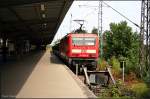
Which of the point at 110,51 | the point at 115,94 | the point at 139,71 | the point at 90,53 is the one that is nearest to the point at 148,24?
the point at 139,71

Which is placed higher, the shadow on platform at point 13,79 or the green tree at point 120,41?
the green tree at point 120,41

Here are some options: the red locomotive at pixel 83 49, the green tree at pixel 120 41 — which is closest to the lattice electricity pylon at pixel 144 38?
the red locomotive at pixel 83 49

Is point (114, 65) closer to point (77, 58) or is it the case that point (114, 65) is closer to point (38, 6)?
point (77, 58)

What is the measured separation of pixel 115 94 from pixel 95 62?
1277 centimetres

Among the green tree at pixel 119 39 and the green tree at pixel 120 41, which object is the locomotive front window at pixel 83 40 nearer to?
the green tree at pixel 120 41

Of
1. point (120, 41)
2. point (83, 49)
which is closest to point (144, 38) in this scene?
point (83, 49)

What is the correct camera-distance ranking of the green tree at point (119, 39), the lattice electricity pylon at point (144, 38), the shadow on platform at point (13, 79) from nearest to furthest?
the shadow on platform at point (13, 79) → the lattice electricity pylon at point (144, 38) → the green tree at point (119, 39)

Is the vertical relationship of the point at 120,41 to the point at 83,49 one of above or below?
above

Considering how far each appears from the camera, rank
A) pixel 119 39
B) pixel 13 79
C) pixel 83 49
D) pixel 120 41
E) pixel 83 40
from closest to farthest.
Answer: pixel 13 79 → pixel 83 49 → pixel 83 40 → pixel 120 41 → pixel 119 39

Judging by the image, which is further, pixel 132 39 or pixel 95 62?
pixel 132 39

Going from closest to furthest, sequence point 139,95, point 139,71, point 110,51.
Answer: point 139,95
point 139,71
point 110,51

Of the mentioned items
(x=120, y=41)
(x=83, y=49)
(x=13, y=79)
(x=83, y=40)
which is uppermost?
(x=83, y=40)

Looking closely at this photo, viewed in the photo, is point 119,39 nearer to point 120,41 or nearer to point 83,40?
point 120,41

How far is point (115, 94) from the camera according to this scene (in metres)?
16.9
